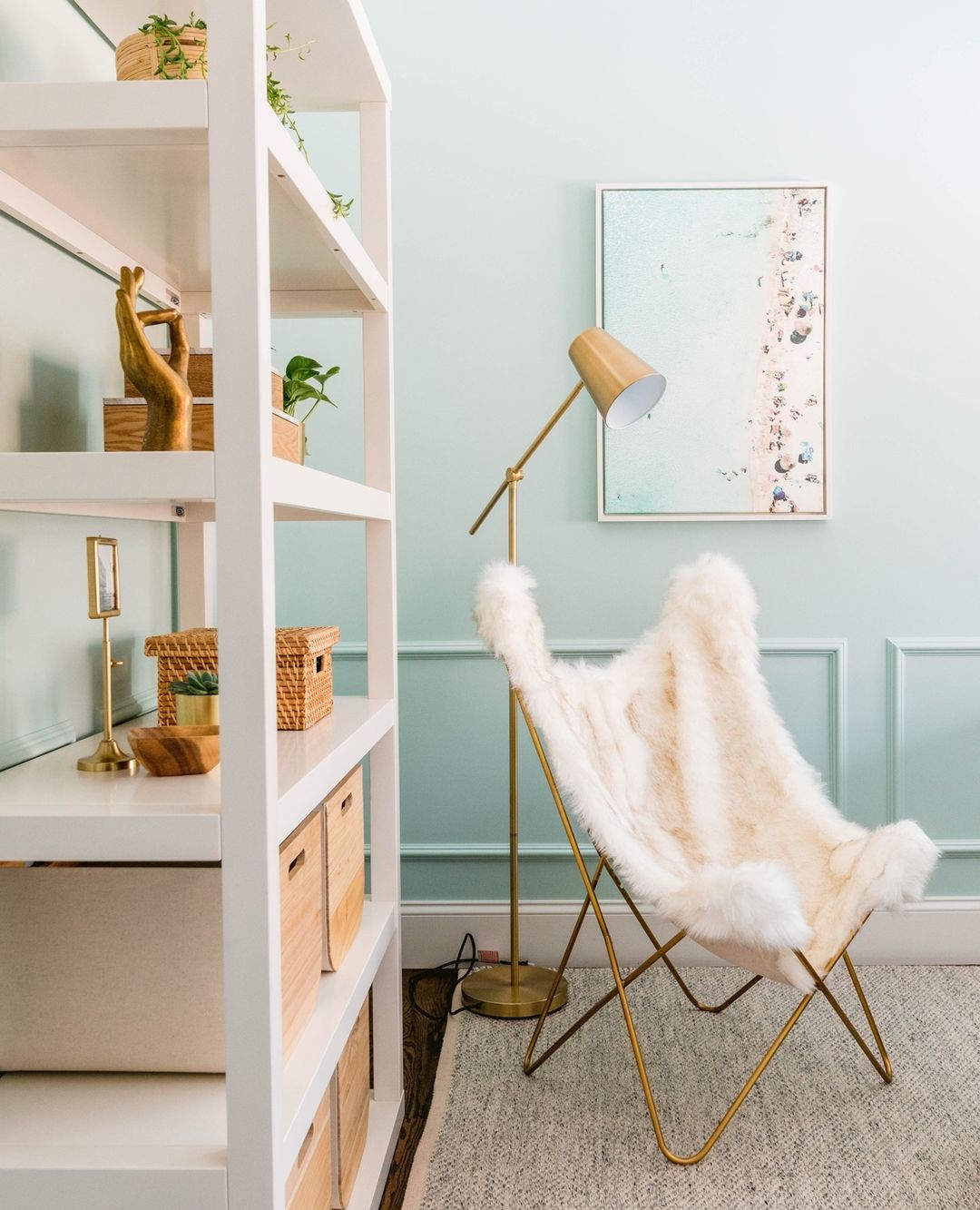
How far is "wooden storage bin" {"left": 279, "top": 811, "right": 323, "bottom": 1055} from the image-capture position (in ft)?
4.05

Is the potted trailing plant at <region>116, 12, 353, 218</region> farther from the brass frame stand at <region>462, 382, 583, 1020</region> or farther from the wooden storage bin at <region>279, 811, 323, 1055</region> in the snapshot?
the brass frame stand at <region>462, 382, 583, 1020</region>

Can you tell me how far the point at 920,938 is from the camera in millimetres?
2674

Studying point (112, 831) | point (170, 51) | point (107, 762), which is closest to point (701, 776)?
point (107, 762)

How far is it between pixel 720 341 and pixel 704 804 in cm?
119

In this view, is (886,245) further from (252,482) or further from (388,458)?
(252,482)

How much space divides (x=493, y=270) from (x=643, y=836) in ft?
4.83

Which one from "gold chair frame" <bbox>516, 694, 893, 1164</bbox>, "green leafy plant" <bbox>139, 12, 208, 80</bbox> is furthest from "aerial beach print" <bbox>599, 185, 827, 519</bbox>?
"green leafy plant" <bbox>139, 12, 208, 80</bbox>

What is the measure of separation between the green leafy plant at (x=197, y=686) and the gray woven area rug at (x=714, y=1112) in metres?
0.96

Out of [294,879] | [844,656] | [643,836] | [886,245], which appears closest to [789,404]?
[886,245]

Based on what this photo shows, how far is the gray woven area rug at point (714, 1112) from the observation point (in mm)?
1716

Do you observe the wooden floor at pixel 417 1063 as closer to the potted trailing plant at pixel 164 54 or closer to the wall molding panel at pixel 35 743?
the wall molding panel at pixel 35 743

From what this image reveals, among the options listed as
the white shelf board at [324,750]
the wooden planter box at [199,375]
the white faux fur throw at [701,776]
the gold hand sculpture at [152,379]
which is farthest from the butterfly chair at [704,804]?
the gold hand sculpture at [152,379]

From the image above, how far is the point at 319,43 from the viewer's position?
1587 millimetres

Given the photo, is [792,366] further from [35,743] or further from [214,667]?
[35,743]
